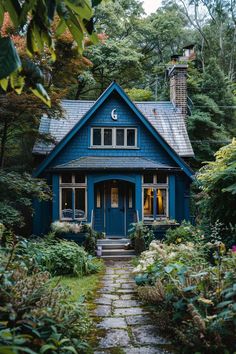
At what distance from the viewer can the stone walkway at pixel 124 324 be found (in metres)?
3.78

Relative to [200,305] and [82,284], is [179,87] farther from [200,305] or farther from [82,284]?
[200,305]

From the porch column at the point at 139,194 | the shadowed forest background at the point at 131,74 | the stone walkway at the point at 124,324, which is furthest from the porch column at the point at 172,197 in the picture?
the stone walkway at the point at 124,324

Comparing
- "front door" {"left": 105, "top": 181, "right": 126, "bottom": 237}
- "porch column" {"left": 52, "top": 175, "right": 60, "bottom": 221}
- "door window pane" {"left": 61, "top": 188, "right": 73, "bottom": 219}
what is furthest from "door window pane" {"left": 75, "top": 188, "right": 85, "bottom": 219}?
"front door" {"left": 105, "top": 181, "right": 126, "bottom": 237}

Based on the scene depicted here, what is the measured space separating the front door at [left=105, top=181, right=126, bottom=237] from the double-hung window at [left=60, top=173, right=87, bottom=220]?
1071 mm

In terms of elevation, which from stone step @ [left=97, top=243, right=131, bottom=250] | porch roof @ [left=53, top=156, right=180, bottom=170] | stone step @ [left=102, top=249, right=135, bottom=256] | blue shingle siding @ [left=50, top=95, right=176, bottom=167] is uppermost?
blue shingle siding @ [left=50, top=95, right=176, bottom=167]

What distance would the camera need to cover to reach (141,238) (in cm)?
1167

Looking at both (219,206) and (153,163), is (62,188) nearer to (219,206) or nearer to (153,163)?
(153,163)

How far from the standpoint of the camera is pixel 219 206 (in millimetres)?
7242

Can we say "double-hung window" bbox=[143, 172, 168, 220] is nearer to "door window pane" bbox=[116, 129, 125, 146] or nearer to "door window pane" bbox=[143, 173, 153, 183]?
"door window pane" bbox=[143, 173, 153, 183]

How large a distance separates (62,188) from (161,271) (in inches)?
353

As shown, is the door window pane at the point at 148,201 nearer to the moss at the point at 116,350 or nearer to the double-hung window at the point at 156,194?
the double-hung window at the point at 156,194

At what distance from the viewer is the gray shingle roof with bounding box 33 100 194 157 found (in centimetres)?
1546

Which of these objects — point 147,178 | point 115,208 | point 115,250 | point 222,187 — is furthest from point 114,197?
point 222,187

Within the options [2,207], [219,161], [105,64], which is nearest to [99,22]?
[105,64]
